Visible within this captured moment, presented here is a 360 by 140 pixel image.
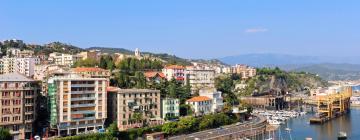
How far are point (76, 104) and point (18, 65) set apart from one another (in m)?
27.0

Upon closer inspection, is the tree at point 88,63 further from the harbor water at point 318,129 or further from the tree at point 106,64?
the harbor water at point 318,129

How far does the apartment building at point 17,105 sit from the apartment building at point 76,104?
1.46 meters

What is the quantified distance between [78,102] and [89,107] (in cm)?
102

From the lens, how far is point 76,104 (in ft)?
115

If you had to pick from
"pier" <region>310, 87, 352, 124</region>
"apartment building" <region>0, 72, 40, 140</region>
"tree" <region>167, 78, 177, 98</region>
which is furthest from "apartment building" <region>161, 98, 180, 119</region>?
"pier" <region>310, 87, 352, 124</region>

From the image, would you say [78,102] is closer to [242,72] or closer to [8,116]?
[8,116]

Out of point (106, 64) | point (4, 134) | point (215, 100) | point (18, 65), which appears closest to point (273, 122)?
point (215, 100)

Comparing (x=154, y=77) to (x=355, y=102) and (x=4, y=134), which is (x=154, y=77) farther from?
(x=355, y=102)

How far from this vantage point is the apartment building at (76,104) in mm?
34156

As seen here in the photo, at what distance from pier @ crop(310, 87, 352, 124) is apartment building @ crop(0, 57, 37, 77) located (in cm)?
3215

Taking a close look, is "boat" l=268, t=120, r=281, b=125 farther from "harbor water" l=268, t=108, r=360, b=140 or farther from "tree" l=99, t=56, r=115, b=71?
"tree" l=99, t=56, r=115, b=71

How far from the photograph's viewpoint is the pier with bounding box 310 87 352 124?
184ft

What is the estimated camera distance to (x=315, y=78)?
124 m

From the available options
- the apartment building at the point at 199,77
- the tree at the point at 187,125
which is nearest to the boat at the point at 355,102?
the apartment building at the point at 199,77
